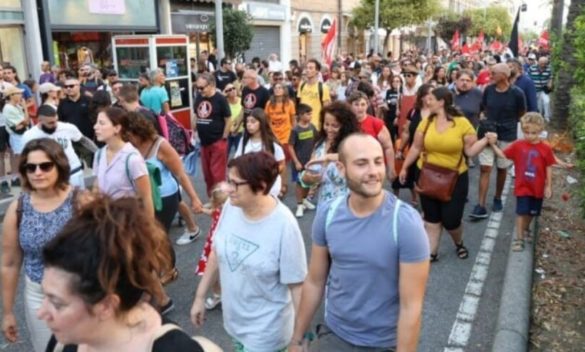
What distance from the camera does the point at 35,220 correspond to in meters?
3.04

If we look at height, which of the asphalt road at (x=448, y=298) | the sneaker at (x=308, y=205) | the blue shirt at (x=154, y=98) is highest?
the blue shirt at (x=154, y=98)

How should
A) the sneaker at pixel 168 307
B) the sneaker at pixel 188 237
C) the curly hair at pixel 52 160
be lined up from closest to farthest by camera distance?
the curly hair at pixel 52 160, the sneaker at pixel 168 307, the sneaker at pixel 188 237

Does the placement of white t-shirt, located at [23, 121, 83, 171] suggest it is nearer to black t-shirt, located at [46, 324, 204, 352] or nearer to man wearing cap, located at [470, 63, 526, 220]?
black t-shirt, located at [46, 324, 204, 352]

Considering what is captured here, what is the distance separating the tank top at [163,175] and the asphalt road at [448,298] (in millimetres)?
955

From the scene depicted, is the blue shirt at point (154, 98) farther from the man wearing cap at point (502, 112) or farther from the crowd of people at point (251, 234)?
the man wearing cap at point (502, 112)

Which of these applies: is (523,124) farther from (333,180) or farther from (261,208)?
(261,208)

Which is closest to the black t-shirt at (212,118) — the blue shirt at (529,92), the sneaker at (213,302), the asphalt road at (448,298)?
the asphalt road at (448,298)

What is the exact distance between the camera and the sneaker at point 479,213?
280 inches

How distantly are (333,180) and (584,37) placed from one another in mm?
4318

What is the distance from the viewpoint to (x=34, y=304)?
3.12 meters

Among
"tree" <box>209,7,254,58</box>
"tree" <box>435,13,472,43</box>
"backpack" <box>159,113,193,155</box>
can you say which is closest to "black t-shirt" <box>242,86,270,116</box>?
"backpack" <box>159,113,193,155</box>

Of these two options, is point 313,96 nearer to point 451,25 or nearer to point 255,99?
point 255,99

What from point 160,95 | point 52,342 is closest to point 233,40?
point 160,95

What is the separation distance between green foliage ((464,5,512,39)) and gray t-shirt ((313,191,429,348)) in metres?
52.4
